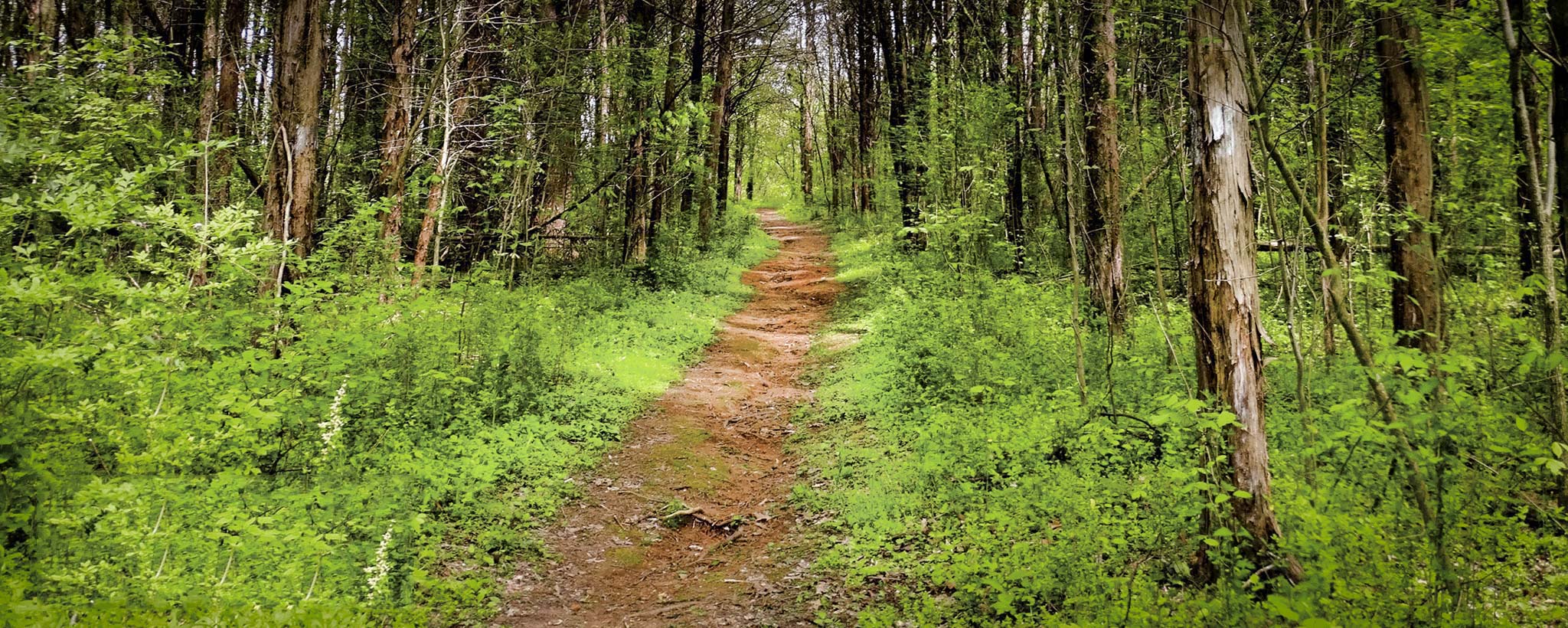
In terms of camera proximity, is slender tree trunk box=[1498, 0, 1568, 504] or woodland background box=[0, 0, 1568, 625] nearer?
slender tree trunk box=[1498, 0, 1568, 504]

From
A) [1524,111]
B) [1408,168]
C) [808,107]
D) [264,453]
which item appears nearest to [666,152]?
[264,453]

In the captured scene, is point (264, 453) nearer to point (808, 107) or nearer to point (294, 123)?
point (294, 123)

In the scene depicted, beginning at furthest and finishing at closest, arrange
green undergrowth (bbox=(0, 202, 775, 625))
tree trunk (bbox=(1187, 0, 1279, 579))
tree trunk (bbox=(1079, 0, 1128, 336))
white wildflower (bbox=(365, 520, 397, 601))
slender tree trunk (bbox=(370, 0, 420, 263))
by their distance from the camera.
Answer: slender tree trunk (bbox=(370, 0, 420, 263)) → tree trunk (bbox=(1079, 0, 1128, 336)) → white wildflower (bbox=(365, 520, 397, 601)) → tree trunk (bbox=(1187, 0, 1279, 579)) → green undergrowth (bbox=(0, 202, 775, 625))

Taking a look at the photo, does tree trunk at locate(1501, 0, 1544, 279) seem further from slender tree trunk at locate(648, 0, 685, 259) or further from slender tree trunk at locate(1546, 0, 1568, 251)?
slender tree trunk at locate(648, 0, 685, 259)

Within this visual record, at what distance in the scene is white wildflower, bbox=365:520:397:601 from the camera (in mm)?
4004

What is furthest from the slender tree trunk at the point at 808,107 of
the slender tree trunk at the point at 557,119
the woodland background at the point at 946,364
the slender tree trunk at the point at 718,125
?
the woodland background at the point at 946,364

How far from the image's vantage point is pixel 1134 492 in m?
4.39

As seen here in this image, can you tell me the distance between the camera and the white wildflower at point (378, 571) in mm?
4004

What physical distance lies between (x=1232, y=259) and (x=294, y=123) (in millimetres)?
8243

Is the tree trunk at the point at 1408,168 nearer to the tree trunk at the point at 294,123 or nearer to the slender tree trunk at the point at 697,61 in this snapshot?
the tree trunk at the point at 294,123

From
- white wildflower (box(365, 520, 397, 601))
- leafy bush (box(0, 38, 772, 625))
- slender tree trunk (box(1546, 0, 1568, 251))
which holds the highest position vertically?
slender tree trunk (box(1546, 0, 1568, 251))

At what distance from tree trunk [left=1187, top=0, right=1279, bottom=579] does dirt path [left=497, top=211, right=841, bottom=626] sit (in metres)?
2.93

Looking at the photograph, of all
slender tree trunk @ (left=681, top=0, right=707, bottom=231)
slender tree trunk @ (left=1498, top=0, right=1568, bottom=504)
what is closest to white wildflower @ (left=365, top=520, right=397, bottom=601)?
slender tree trunk @ (left=1498, top=0, right=1568, bottom=504)

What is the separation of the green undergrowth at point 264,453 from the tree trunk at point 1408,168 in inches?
286
